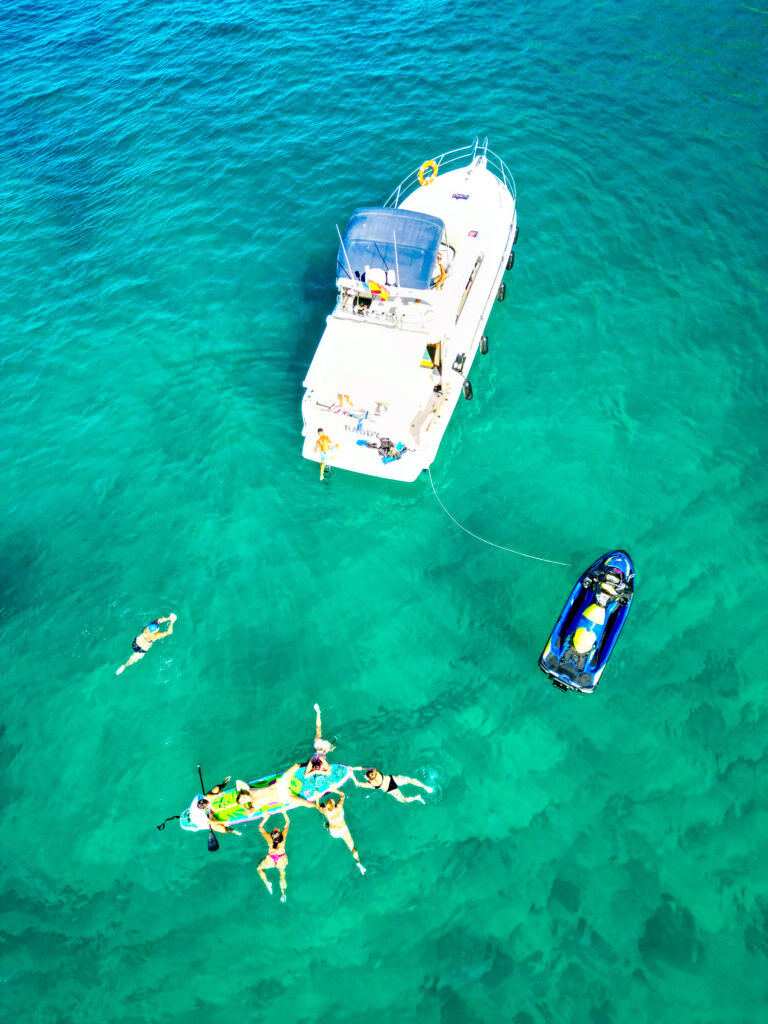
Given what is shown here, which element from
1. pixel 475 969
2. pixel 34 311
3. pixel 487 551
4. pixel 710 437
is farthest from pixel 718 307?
pixel 34 311

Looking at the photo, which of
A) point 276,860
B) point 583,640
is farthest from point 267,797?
point 583,640

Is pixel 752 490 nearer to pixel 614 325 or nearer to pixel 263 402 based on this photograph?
pixel 614 325

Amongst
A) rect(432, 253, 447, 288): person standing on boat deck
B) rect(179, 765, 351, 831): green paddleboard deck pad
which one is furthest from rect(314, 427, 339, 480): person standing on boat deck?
rect(179, 765, 351, 831): green paddleboard deck pad

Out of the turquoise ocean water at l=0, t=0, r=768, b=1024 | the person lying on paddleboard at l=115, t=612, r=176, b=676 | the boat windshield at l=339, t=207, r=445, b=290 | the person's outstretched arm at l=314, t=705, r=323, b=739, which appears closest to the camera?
the turquoise ocean water at l=0, t=0, r=768, b=1024

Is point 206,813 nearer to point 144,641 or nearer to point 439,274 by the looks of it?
point 144,641

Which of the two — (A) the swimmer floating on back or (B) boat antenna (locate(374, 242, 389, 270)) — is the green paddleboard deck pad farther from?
(B) boat antenna (locate(374, 242, 389, 270))
